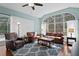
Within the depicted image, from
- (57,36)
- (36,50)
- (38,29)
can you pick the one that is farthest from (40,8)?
(36,50)

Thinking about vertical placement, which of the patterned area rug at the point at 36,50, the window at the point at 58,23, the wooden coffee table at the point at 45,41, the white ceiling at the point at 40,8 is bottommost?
the patterned area rug at the point at 36,50

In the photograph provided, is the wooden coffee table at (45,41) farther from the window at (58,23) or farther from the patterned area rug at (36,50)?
the window at (58,23)

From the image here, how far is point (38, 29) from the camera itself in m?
2.15

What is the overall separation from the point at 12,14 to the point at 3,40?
0.52 metres

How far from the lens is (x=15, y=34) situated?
2.11 m

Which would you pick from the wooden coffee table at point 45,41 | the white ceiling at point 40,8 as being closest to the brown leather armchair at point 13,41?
the wooden coffee table at point 45,41

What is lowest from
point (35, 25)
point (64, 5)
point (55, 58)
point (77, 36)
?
point (55, 58)

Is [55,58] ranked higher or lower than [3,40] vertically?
lower

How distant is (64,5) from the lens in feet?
6.88

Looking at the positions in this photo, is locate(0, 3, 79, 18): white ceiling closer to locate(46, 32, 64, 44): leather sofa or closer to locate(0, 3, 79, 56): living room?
locate(0, 3, 79, 56): living room

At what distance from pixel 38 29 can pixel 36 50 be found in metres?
0.42

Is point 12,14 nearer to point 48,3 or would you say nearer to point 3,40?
point 3,40

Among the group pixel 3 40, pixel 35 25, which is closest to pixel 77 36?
pixel 35 25

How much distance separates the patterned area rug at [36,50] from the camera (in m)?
2.12
